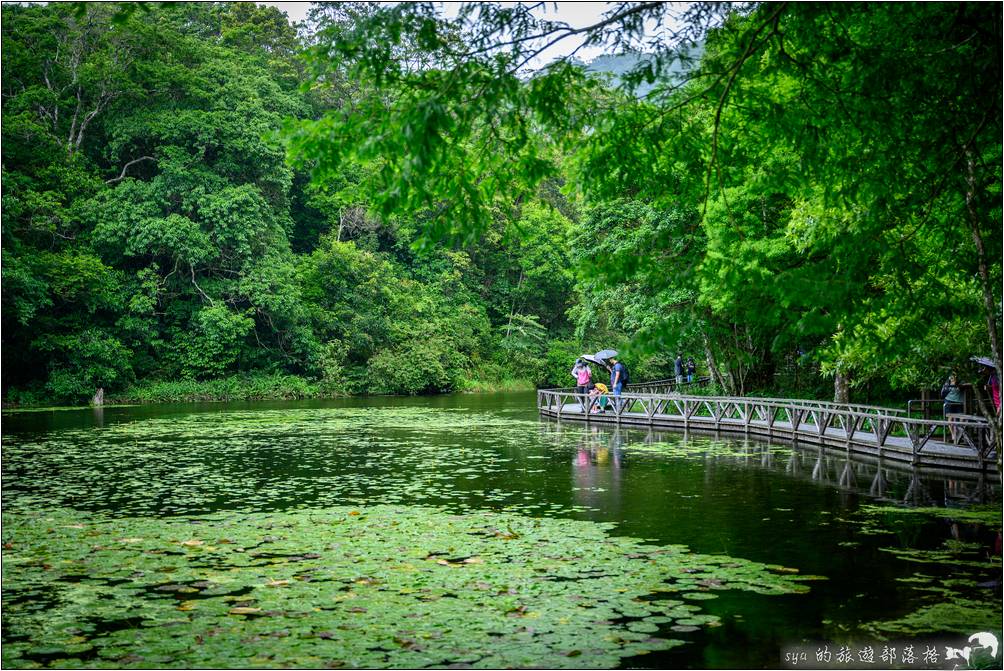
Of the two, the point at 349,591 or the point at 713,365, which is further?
the point at 713,365

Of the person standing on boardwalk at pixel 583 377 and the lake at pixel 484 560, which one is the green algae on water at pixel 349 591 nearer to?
the lake at pixel 484 560

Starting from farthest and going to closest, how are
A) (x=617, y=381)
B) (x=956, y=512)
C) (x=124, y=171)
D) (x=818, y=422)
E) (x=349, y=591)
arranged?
(x=124, y=171), (x=617, y=381), (x=818, y=422), (x=956, y=512), (x=349, y=591)

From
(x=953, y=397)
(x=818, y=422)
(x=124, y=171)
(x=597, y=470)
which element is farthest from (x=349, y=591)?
(x=124, y=171)

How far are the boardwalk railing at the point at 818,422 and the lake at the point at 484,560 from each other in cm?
84

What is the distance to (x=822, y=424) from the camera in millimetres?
21047

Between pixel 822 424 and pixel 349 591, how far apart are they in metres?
15.1

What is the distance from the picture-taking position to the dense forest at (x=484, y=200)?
693 cm

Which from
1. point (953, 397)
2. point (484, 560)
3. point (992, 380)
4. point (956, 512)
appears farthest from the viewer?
point (953, 397)

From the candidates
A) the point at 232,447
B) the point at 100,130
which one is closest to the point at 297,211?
the point at 100,130

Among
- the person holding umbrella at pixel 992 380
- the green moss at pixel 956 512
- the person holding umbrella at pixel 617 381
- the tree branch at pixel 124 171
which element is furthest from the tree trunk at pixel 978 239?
the tree branch at pixel 124 171

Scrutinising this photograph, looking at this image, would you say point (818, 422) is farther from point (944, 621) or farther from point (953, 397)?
point (944, 621)

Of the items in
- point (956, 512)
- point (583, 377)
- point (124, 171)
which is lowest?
point (956, 512)

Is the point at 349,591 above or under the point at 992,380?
under

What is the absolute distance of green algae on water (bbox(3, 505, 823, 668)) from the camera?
6.74 m
